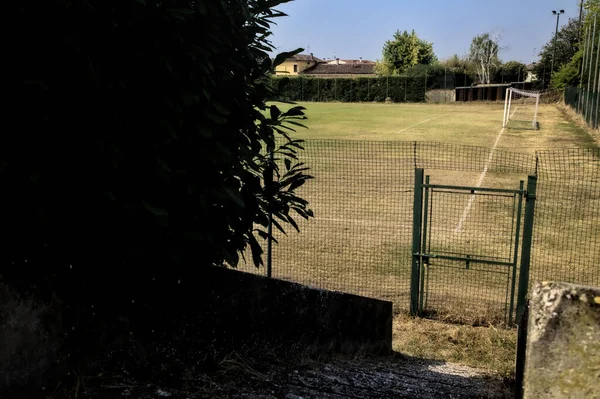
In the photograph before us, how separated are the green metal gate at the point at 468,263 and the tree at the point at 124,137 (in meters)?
4.95

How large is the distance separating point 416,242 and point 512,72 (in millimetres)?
93541

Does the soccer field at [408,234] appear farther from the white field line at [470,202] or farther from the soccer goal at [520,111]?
the soccer goal at [520,111]

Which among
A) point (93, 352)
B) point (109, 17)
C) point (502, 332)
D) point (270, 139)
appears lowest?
point (502, 332)

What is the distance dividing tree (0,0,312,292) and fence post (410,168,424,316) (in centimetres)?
486

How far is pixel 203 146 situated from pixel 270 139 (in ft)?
2.23

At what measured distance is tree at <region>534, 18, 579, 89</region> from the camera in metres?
77.3

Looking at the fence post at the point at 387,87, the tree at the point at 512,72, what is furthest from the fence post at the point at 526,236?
the tree at the point at 512,72

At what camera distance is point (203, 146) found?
291 centimetres

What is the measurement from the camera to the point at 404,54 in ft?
319

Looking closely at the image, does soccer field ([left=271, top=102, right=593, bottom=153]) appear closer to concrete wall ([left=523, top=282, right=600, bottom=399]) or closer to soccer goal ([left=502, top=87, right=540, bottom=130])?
soccer goal ([left=502, top=87, right=540, bottom=130])

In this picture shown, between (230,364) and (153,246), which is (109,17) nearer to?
(153,246)

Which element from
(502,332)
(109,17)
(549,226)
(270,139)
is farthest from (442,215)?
(109,17)

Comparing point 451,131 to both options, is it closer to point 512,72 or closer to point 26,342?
point 26,342

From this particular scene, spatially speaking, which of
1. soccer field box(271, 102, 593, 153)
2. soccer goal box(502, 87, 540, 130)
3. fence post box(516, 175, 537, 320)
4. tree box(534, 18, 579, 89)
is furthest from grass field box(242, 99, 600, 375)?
tree box(534, 18, 579, 89)
